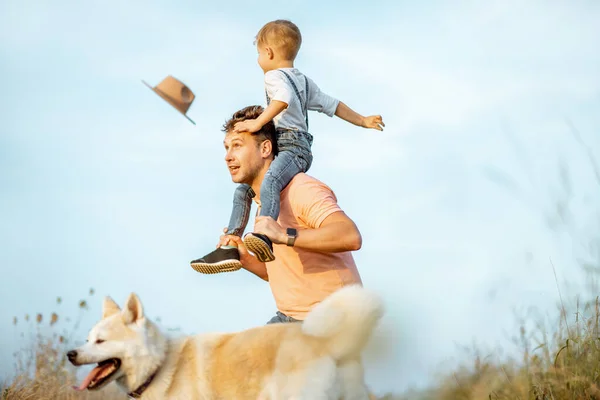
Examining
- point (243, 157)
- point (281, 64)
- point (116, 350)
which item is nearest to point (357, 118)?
point (281, 64)

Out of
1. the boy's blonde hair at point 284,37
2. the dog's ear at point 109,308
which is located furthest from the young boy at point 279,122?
the dog's ear at point 109,308

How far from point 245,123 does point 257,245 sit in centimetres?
107

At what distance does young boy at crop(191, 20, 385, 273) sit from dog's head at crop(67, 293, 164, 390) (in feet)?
2.67

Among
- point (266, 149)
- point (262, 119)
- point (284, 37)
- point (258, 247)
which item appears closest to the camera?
point (258, 247)

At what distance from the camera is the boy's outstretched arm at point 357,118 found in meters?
5.83

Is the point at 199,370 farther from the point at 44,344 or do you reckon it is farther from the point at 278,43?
the point at 44,344

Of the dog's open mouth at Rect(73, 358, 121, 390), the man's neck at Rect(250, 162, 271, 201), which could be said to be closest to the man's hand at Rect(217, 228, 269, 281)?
the man's neck at Rect(250, 162, 271, 201)

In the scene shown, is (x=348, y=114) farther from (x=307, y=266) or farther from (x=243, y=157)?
(x=307, y=266)

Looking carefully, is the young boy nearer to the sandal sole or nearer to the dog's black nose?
the sandal sole

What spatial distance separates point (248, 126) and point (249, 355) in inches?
70.0

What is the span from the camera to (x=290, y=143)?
5.14m

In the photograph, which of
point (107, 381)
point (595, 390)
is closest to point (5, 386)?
point (107, 381)

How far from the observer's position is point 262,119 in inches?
195

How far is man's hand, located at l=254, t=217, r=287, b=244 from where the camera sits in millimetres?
4273
